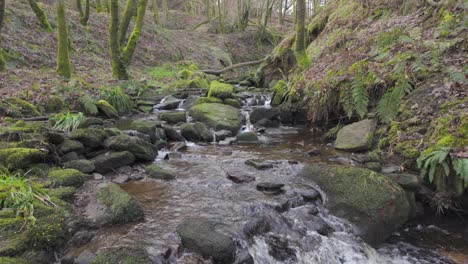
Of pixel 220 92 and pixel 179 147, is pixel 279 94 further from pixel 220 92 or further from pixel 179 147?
pixel 179 147

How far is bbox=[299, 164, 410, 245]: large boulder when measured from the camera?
4.75 meters

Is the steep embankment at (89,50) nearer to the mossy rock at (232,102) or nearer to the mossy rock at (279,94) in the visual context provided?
the mossy rock at (232,102)

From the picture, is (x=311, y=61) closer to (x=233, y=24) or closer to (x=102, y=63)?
(x=102, y=63)

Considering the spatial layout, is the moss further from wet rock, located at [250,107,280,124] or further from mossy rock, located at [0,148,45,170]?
mossy rock, located at [0,148,45,170]

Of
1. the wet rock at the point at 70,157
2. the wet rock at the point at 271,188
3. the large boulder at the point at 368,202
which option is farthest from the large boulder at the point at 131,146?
the large boulder at the point at 368,202

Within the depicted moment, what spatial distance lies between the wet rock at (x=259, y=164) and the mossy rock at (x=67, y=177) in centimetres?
312

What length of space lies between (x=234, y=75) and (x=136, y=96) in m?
11.7

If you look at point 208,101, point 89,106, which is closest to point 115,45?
point 89,106

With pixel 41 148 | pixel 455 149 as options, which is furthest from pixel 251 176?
pixel 41 148

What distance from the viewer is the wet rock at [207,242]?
3.76 m

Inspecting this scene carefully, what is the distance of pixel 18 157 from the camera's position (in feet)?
16.9

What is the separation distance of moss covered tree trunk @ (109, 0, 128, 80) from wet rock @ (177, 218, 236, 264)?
9.99 m

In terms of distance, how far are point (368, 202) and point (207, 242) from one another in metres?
2.58

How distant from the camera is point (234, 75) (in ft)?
76.5
